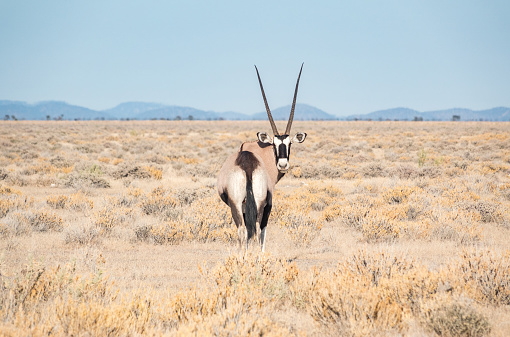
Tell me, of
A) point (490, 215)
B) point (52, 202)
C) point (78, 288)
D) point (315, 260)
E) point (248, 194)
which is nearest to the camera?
point (78, 288)

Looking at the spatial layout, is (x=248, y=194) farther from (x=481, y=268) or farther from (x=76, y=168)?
(x=76, y=168)

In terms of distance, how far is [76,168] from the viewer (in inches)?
693

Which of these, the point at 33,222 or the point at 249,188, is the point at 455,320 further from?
the point at 33,222

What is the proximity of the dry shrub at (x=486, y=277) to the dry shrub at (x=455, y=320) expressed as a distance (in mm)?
698

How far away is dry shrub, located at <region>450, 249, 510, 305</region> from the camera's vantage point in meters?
4.16

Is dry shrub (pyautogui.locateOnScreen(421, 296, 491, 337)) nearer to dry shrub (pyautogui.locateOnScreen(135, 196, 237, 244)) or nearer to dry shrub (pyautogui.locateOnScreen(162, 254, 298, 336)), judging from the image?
dry shrub (pyautogui.locateOnScreen(162, 254, 298, 336))

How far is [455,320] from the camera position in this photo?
328cm

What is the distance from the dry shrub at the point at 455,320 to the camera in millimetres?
3264

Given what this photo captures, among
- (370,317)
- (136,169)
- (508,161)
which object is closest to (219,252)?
(370,317)

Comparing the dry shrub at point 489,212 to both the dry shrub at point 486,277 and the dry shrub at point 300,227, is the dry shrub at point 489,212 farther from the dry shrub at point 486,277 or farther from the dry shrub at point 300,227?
the dry shrub at point 486,277

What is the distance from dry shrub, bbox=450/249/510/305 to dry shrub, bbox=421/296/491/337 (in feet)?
2.29

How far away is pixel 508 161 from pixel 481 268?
64.0ft

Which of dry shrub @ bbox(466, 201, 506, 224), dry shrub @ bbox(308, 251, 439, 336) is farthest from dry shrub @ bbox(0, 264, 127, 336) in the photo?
dry shrub @ bbox(466, 201, 506, 224)

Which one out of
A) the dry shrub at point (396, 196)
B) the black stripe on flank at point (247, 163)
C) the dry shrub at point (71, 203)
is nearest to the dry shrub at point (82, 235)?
the dry shrub at point (71, 203)
